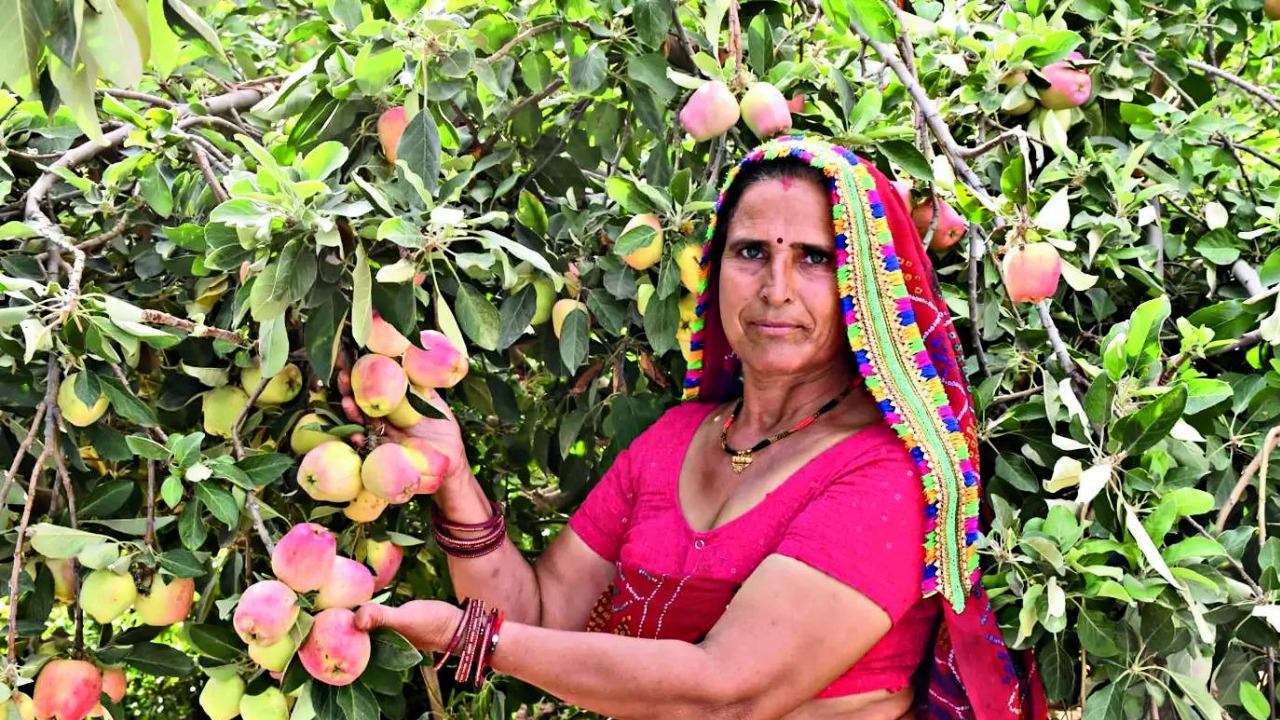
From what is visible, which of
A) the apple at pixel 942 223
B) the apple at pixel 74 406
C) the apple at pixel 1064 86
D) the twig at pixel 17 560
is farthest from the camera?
the apple at pixel 1064 86

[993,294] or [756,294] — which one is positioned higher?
[756,294]

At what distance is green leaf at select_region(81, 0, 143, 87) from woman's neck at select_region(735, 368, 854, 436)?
101 centimetres

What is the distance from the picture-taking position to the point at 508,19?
1.79 m

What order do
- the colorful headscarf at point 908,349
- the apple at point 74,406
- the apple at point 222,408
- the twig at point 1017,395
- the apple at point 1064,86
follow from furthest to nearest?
the apple at point 1064,86, the twig at point 1017,395, the apple at point 222,408, the colorful headscarf at point 908,349, the apple at point 74,406

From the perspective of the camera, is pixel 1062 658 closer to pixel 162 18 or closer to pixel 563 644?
pixel 563 644

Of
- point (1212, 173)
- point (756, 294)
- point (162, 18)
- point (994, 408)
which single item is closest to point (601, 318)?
point (756, 294)

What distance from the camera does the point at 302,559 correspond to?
1430 millimetres

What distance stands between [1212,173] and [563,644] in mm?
1586

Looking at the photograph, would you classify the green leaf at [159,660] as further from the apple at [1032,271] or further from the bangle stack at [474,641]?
the apple at [1032,271]

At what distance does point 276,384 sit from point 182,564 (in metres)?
0.28

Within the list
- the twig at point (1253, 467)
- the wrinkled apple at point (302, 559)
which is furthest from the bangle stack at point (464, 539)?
the twig at point (1253, 467)

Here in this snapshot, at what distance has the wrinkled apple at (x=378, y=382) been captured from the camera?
1.55 metres

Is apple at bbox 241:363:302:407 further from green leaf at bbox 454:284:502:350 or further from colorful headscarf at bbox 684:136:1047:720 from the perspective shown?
colorful headscarf at bbox 684:136:1047:720

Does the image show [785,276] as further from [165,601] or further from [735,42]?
[165,601]
